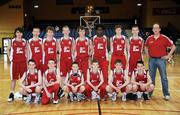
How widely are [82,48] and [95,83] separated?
0.98 metres

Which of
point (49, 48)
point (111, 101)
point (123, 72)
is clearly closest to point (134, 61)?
point (123, 72)

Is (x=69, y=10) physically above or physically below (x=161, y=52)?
above

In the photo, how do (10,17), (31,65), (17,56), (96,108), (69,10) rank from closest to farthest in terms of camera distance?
1. (96,108)
2. (31,65)
3. (17,56)
4. (10,17)
5. (69,10)

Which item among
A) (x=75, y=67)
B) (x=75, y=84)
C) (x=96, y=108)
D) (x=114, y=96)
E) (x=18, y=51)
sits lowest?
(x=96, y=108)

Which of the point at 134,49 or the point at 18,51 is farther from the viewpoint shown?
the point at 134,49

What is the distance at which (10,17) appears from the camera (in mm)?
29672

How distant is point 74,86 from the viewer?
845 cm

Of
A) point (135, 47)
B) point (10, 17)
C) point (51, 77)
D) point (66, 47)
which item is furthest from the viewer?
point (10, 17)

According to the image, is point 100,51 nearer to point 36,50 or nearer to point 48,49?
point 48,49

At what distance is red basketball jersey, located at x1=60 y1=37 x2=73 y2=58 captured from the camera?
904 centimetres

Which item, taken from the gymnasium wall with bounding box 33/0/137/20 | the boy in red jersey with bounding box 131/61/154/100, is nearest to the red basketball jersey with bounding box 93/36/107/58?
the boy in red jersey with bounding box 131/61/154/100

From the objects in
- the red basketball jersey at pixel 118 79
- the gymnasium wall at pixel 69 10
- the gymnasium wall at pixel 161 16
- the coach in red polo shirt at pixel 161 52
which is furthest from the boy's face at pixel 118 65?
the gymnasium wall at pixel 69 10

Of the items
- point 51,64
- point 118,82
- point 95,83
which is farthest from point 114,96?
point 51,64

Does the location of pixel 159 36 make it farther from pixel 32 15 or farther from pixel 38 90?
pixel 32 15
